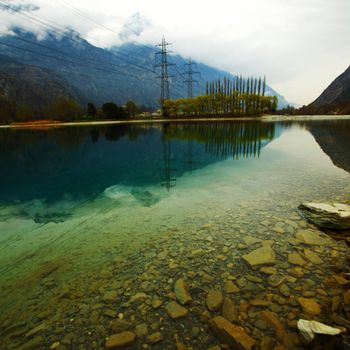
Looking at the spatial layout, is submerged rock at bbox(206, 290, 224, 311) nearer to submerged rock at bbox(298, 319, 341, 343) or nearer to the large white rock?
submerged rock at bbox(298, 319, 341, 343)

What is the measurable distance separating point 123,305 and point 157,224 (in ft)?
13.0

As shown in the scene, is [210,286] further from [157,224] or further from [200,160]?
[200,160]

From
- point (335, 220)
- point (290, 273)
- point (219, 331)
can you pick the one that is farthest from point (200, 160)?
point (219, 331)

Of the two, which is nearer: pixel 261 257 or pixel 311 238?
pixel 261 257

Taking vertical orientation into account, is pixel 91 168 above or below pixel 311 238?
below

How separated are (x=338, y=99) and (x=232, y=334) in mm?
202908

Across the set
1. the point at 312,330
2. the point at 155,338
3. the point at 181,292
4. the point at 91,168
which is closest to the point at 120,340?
the point at 155,338

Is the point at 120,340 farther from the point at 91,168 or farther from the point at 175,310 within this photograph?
the point at 91,168

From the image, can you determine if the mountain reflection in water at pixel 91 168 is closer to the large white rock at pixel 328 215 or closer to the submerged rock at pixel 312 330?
the large white rock at pixel 328 215

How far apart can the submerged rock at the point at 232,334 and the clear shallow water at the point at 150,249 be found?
149 mm

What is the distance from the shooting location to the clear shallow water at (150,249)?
14.8 ft

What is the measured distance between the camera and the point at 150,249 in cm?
701

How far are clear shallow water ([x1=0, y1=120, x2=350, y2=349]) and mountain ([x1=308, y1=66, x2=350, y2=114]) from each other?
104430 millimetres

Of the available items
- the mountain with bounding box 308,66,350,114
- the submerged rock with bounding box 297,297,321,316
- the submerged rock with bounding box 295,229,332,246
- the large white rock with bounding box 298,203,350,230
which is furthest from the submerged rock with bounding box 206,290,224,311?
the mountain with bounding box 308,66,350,114
